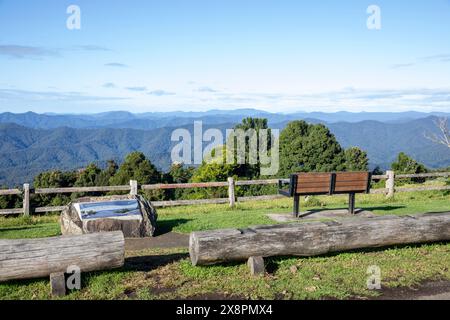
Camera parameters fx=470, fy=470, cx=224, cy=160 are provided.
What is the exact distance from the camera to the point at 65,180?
64000mm

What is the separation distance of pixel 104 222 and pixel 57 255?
3840mm

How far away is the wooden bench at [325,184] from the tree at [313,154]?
133ft

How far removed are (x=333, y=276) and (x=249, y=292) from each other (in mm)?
1357

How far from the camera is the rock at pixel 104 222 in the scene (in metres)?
9.75

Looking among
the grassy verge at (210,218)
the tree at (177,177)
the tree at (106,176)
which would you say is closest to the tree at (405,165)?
the tree at (177,177)

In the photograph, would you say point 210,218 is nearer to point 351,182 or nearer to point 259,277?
point 351,182

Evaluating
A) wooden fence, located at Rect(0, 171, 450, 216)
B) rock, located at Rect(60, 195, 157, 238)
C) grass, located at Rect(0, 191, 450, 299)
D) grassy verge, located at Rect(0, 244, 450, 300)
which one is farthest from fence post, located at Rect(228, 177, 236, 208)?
grassy verge, located at Rect(0, 244, 450, 300)

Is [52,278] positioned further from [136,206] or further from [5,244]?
[136,206]

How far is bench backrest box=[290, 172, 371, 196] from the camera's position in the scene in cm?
1137

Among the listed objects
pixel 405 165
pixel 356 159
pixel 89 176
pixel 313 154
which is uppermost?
pixel 313 154

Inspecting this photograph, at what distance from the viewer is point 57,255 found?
600cm

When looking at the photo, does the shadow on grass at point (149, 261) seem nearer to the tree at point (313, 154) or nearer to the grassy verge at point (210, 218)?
the grassy verge at point (210, 218)

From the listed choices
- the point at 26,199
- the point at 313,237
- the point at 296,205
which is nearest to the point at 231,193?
the point at 296,205
